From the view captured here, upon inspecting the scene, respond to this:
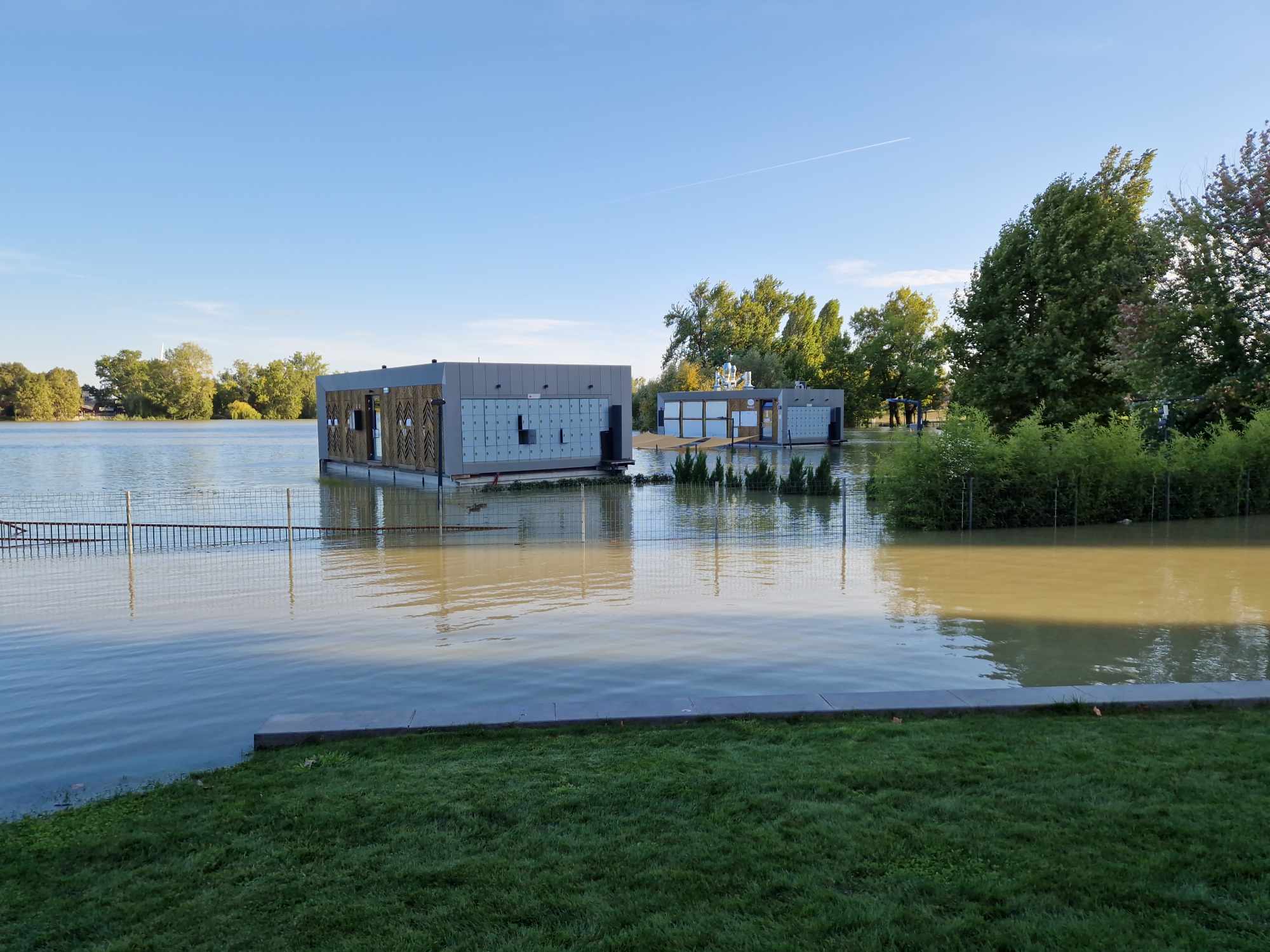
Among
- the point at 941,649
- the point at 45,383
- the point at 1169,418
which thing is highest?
the point at 45,383

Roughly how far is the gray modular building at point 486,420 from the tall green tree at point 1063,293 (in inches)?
588

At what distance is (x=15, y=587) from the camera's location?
14.7m

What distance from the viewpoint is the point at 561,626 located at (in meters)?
11.5

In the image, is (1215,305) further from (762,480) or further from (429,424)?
(429,424)

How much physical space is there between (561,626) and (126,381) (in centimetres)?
15732

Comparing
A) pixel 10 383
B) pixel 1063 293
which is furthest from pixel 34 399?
pixel 1063 293

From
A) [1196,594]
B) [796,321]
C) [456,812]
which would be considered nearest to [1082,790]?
[456,812]

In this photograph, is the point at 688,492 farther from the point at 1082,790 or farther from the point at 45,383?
the point at 45,383

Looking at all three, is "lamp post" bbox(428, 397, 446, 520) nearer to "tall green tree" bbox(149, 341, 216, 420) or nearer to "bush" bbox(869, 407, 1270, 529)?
"bush" bbox(869, 407, 1270, 529)

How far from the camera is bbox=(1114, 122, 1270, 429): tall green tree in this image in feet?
70.9

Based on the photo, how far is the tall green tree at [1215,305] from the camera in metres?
21.6

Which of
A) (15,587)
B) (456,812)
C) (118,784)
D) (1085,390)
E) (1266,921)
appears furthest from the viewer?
(1085,390)

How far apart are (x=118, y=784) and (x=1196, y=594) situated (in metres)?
14.2

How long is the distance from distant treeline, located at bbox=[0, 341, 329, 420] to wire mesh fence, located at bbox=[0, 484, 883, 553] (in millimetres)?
121502
